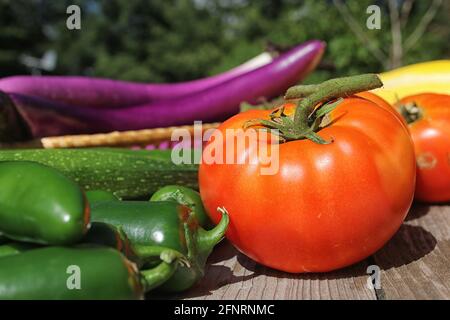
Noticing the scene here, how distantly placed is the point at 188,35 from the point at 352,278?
23763 millimetres

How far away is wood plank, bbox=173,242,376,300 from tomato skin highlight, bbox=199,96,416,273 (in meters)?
0.03

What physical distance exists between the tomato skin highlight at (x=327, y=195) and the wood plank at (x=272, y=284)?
3cm

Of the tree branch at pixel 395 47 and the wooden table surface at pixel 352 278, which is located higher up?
the tree branch at pixel 395 47

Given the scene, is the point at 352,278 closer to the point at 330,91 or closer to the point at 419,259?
the point at 419,259

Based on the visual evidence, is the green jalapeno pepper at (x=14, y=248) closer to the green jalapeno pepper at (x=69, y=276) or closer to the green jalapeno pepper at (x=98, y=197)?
the green jalapeno pepper at (x=69, y=276)

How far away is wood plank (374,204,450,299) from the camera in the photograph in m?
1.20

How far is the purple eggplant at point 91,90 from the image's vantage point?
239cm

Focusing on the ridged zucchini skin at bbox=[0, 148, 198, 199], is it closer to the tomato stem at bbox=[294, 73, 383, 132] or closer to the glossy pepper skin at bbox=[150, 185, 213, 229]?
the glossy pepper skin at bbox=[150, 185, 213, 229]

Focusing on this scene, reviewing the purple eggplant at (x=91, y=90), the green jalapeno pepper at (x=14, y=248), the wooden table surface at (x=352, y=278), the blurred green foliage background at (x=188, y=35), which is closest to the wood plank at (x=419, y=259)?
the wooden table surface at (x=352, y=278)

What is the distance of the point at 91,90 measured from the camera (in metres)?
2.53

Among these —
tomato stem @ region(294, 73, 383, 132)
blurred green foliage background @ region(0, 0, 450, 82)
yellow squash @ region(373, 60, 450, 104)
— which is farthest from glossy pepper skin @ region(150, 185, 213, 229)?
blurred green foliage background @ region(0, 0, 450, 82)

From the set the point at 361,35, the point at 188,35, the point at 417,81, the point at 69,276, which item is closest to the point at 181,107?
the point at 417,81
